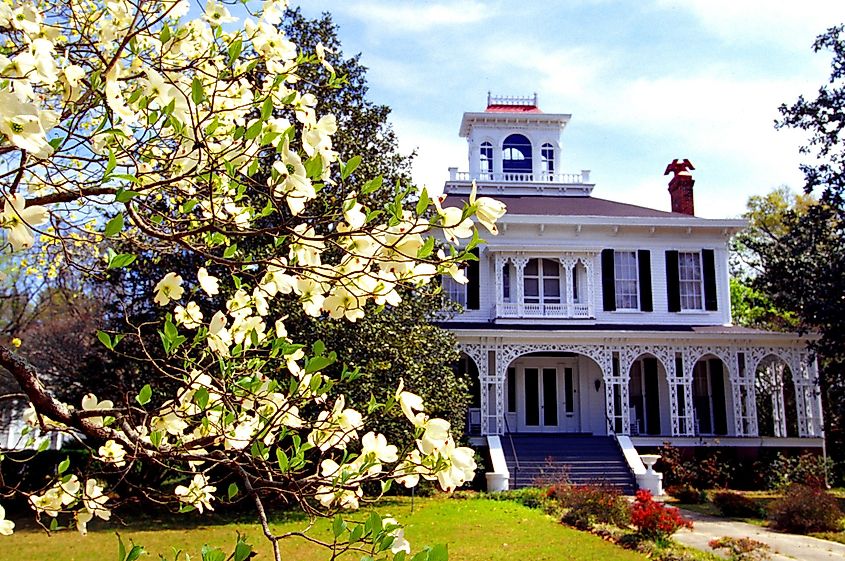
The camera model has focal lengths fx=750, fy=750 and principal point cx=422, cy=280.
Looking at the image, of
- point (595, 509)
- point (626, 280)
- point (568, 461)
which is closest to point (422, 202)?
point (595, 509)

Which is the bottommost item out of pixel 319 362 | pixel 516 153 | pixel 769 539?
pixel 769 539

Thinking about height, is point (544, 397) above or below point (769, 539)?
above

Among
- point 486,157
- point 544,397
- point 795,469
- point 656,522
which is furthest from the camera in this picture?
point 486,157

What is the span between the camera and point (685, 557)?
10188 millimetres

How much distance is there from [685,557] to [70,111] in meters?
9.88

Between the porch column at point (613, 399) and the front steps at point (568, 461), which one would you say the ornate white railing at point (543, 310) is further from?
the front steps at point (568, 461)

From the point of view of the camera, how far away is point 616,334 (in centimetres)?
2153

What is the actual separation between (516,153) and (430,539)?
64.8ft

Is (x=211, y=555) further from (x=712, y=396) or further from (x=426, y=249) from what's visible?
(x=712, y=396)

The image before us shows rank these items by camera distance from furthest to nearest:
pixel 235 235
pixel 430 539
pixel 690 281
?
pixel 690 281 < pixel 430 539 < pixel 235 235

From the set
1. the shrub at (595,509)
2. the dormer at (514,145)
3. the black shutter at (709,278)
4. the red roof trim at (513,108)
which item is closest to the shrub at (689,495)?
the shrub at (595,509)

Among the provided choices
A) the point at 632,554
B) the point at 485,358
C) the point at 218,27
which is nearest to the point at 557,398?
the point at 485,358

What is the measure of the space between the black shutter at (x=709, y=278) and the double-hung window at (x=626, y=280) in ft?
7.24

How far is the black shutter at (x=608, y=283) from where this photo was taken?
23656 mm
